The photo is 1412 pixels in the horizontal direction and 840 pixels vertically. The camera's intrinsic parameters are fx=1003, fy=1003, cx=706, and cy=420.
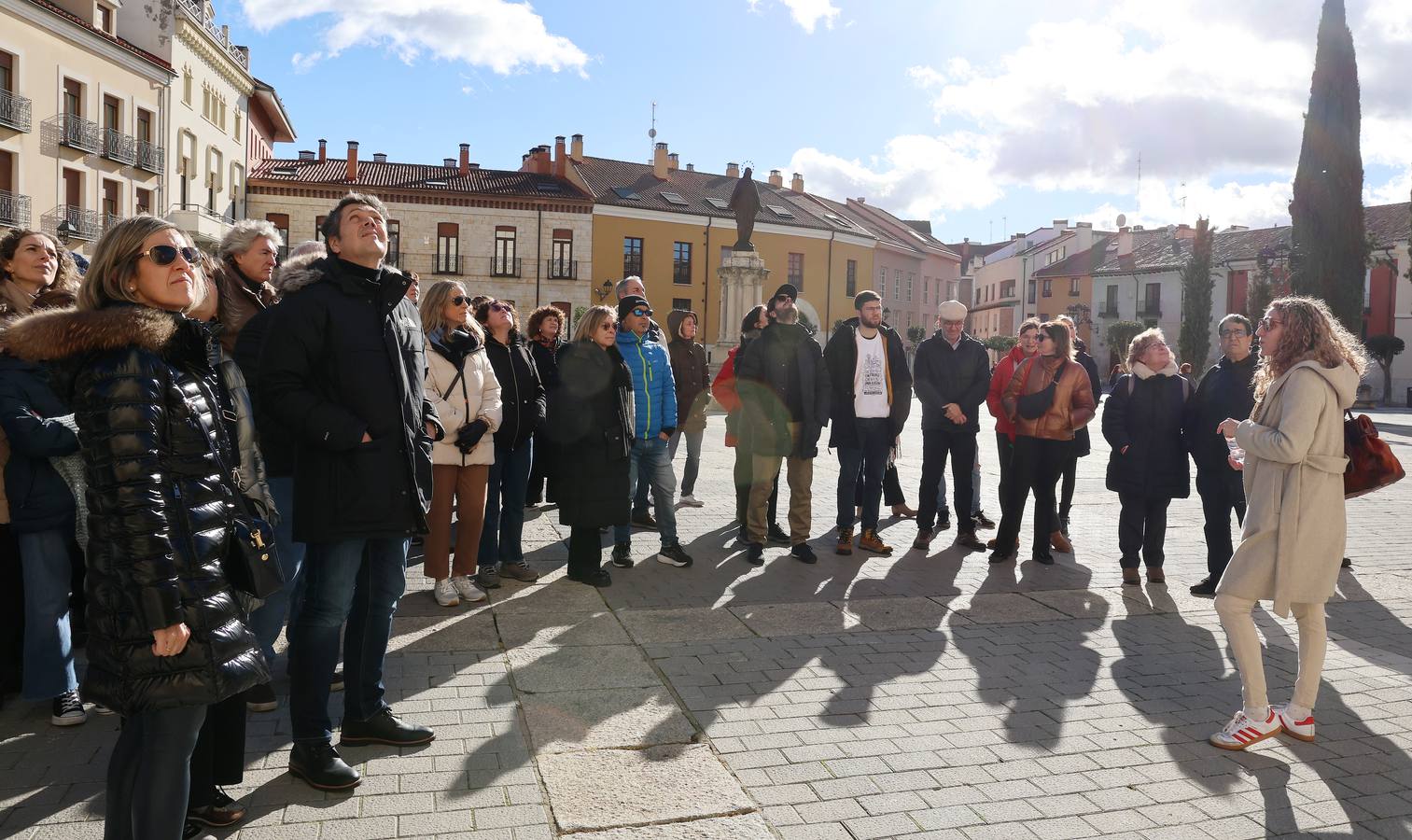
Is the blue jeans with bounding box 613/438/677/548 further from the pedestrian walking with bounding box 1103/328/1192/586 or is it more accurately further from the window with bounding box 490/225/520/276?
the window with bounding box 490/225/520/276

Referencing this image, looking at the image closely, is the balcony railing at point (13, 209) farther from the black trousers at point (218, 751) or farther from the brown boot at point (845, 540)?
the black trousers at point (218, 751)

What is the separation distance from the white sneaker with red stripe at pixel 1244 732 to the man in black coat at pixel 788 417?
3785 mm

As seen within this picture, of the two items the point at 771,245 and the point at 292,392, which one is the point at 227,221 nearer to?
the point at 771,245

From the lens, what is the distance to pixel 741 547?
813 centimetres

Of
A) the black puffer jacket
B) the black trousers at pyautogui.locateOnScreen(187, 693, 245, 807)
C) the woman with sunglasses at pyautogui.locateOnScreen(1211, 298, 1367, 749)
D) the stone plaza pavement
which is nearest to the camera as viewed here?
the black puffer jacket

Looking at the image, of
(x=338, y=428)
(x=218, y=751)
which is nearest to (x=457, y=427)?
(x=338, y=428)

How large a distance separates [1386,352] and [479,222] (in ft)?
140

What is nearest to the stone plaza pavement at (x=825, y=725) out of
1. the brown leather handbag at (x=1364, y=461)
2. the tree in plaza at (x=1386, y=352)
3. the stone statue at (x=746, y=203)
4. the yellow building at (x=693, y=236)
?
the brown leather handbag at (x=1364, y=461)

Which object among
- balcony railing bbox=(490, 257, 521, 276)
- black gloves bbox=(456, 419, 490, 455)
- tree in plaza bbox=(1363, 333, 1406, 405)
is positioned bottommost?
black gloves bbox=(456, 419, 490, 455)

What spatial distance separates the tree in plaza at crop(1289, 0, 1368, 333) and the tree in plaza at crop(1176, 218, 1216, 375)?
15675 mm

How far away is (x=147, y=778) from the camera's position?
2611 millimetres

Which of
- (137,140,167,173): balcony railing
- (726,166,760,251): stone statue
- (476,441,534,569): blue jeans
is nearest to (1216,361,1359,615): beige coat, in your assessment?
(476,441,534,569): blue jeans

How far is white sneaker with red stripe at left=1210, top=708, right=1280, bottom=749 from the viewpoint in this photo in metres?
4.12

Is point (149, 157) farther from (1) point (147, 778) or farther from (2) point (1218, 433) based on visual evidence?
(1) point (147, 778)
